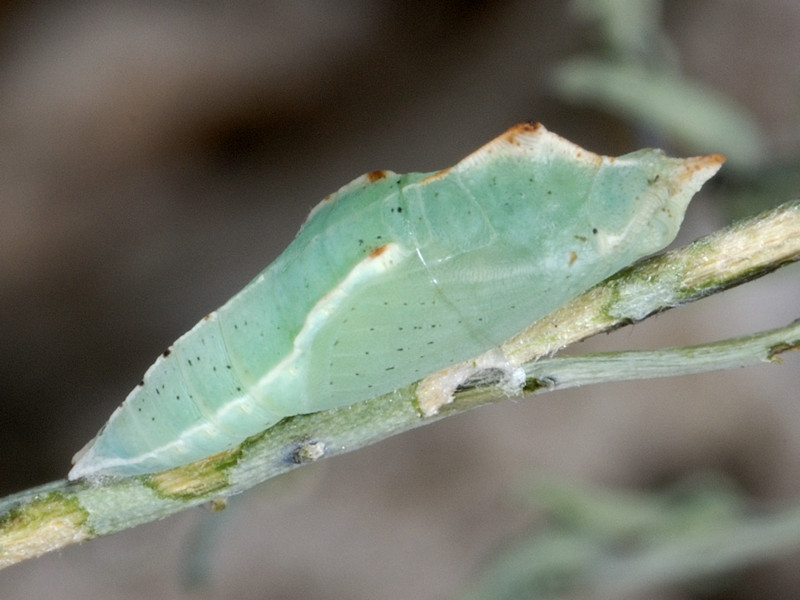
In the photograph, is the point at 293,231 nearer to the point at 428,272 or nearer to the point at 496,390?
the point at 428,272

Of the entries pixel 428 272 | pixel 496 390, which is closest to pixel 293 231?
pixel 428 272

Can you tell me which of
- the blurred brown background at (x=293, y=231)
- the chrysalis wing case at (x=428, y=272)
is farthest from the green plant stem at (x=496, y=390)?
the blurred brown background at (x=293, y=231)

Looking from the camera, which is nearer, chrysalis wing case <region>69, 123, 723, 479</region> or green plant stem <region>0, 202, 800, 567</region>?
green plant stem <region>0, 202, 800, 567</region>

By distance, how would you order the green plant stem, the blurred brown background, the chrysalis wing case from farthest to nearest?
the blurred brown background
the chrysalis wing case
the green plant stem

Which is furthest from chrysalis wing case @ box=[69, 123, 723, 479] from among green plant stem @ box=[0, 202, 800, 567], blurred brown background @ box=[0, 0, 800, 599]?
blurred brown background @ box=[0, 0, 800, 599]

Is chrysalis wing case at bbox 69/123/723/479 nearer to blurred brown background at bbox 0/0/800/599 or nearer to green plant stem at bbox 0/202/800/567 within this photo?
green plant stem at bbox 0/202/800/567

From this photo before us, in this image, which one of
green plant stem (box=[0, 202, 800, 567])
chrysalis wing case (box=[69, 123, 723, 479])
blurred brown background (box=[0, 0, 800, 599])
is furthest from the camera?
blurred brown background (box=[0, 0, 800, 599])

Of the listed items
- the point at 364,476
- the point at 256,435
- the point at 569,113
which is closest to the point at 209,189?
the point at 364,476
